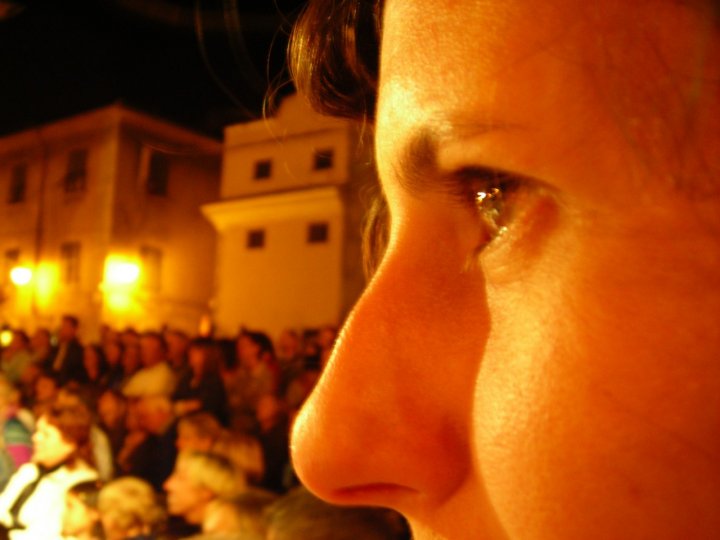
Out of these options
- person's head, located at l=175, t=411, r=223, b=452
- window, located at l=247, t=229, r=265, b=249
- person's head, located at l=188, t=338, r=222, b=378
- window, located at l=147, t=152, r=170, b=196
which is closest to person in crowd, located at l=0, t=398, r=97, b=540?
person's head, located at l=175, t=411, r=223, b=452

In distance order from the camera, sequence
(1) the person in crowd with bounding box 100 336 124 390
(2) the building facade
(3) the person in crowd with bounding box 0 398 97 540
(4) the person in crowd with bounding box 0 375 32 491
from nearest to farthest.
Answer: (3) the person in crowd with bounding box 0 398 97 540
(4) the person in crowd with bounding box 0 375 32 491
(1) the person in crowd with bounding box 100 336 124 390
(2) the building facade

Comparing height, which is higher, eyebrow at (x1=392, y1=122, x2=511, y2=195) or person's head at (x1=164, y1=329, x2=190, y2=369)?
eyebrow at (x1=392, y1=122, x2=511, y2=195)

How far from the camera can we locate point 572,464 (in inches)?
21.9

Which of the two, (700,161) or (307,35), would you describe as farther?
(307,35)

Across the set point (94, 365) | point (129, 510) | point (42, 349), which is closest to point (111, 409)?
point (129, 510)

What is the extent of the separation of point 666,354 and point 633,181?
143 millimetres

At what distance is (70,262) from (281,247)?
19.8 feet

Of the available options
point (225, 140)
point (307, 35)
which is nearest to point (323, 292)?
point (225, 140)

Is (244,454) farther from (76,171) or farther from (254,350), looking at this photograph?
(76,171)

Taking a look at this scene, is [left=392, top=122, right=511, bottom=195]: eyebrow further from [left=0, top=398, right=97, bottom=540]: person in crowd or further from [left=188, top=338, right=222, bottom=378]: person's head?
[left=188, top=338, right=222, bottom=378]: person's head

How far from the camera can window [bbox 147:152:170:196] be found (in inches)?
746

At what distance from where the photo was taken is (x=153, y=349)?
7.00 meters

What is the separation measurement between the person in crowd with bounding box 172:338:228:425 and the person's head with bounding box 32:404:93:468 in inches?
28.0

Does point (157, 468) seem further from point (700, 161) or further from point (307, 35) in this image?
point (700, 161)
